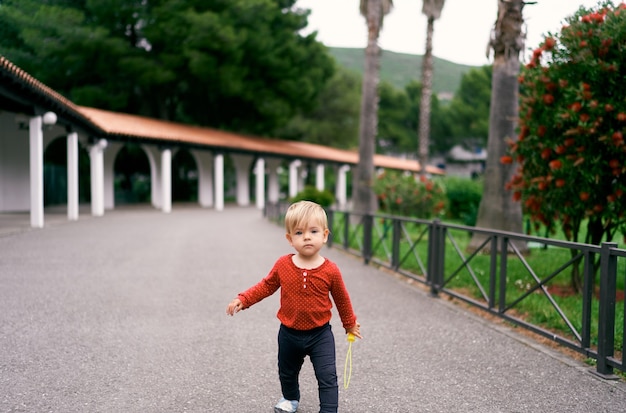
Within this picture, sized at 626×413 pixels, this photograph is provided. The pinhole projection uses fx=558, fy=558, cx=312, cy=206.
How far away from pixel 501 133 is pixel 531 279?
406 cm

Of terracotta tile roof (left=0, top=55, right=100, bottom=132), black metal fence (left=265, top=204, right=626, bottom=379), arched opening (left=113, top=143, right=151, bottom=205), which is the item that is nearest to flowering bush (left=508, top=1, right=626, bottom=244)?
black metal fence (left=265, top=204, right=626, bottom=379)

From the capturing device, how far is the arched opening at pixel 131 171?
3575cm

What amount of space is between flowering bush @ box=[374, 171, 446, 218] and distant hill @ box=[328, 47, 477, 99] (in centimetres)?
14208

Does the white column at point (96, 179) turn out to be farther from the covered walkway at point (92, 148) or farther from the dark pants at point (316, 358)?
the dark pants at point (316, 358)

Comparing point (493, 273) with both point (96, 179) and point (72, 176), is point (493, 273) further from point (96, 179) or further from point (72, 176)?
point (96, 179)

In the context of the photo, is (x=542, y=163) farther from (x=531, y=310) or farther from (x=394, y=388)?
(x=394, y=388)

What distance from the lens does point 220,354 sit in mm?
4629

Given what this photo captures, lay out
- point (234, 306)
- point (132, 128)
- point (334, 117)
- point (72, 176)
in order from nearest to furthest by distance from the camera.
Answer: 1. point (234, 306)
2. point (72, 176)
3. point (132, 128)
4. point (334, 117)

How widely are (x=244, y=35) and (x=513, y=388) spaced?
31.7 meters

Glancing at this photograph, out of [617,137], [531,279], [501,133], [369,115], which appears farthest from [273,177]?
[617,137]

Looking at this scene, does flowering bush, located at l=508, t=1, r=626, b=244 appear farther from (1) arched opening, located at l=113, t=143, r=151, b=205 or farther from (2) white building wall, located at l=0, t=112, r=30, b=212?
(1) arched opening, located at l=113, t=143, r=151, b=205

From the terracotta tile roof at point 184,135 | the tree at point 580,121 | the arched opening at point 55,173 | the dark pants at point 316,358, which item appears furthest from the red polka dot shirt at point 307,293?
the arched opening at point 55,173

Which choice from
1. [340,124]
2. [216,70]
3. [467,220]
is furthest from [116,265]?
[340,124]

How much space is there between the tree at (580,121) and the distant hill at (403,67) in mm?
150139
